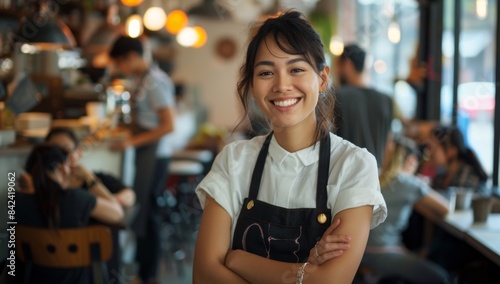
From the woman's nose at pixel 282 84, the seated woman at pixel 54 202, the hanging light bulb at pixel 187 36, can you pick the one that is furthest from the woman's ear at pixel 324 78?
the hanging light bulb at pixel 187 36

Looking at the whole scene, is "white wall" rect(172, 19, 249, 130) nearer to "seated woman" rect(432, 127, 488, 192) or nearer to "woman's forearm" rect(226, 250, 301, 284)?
"seated woman" rect(432, 127, 488, 192)

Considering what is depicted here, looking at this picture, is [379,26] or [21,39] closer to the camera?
[21,39]

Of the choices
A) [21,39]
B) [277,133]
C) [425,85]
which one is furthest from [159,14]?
[277,133]

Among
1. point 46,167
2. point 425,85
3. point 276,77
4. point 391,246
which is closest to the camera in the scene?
point 276,77

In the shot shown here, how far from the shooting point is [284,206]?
181 centimetres

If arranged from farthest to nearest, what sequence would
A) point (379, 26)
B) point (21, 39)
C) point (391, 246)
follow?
point (379, 26) < point (21, 39) < point (391, 246)

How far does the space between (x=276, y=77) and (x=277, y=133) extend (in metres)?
0.16

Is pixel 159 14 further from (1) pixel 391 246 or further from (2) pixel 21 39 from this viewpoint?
(1) pixel 391 246

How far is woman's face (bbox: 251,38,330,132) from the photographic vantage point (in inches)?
69.2

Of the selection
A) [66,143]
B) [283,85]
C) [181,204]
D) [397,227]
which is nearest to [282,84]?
[283,85]

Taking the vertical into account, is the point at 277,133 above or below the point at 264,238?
above

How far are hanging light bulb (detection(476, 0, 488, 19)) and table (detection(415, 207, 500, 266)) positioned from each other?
1659 mm

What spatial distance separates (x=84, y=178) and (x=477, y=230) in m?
1.73

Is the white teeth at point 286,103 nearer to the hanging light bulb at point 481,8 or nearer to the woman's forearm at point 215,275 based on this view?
the woman's forearm at point 215,275
